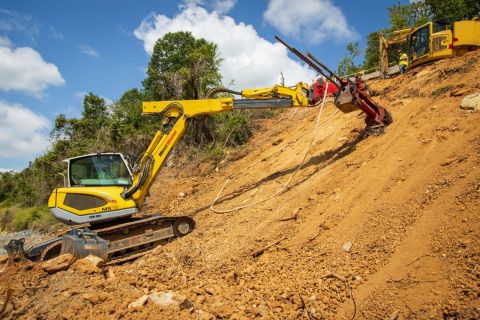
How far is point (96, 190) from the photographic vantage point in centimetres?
776

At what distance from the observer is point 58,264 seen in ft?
21.1

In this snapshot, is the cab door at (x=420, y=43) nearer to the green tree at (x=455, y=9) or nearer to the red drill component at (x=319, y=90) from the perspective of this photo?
the red drill component at (x=319, y=90)

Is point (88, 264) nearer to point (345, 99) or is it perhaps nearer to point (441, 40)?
point (345, 99)

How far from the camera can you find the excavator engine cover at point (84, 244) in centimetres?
700

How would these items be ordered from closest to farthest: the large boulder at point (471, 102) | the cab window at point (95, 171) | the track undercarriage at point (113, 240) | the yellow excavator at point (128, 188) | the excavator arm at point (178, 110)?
the track undercarriage at point (113, 240) → the large boulder at point (471, 102) → the yellow excavator at point (128, 188) → the cab window at point (95, 171) → the excavator arm at point (178, 110)

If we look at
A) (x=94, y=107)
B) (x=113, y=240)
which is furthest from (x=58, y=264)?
(x=94, y=107)

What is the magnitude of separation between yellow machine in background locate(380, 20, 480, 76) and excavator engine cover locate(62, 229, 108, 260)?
506 inches

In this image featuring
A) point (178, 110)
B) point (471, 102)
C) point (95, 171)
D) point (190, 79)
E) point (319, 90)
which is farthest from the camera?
point (190, 79)

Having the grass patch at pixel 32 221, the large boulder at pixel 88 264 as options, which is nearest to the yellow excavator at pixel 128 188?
the large boulder at pixel 88 264

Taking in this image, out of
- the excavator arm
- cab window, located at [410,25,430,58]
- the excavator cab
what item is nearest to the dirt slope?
the excavator cab

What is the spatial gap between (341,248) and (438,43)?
435 inches

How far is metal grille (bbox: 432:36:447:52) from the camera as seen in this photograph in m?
12.9

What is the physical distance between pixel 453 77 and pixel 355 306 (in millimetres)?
7931

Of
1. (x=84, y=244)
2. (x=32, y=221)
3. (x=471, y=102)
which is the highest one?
(x=471, y=102)
